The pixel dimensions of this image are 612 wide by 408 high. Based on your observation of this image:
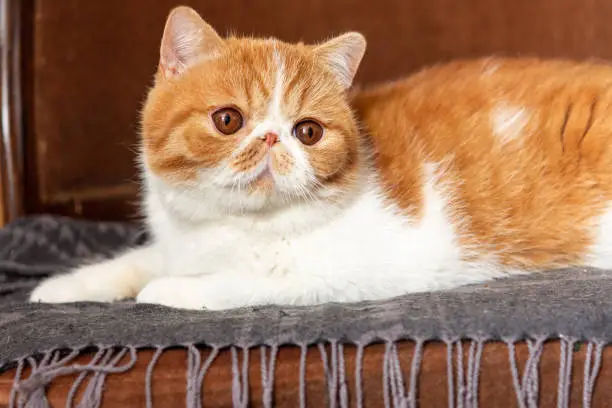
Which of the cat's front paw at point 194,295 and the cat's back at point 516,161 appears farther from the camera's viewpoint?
the cat's back at point 516,161

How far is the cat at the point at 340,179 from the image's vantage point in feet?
3.44

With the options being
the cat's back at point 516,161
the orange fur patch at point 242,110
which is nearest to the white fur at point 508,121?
the cat's back at point 516,161

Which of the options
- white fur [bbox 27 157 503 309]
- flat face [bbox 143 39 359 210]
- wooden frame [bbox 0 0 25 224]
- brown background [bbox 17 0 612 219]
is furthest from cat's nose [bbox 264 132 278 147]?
wooden frame [bbox 0 0 25 224]

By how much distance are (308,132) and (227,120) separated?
15 centimetres

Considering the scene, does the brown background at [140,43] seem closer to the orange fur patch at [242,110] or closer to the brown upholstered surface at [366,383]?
the orange fur patch at [242,110]

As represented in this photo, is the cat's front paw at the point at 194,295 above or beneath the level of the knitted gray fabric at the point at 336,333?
above

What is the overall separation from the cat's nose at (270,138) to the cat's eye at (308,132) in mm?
67

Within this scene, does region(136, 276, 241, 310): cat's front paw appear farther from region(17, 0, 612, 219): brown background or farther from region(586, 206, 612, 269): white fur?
region(17, 0, 612, 219): brown background

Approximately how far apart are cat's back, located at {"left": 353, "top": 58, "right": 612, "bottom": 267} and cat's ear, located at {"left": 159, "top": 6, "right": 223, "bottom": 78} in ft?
1.22

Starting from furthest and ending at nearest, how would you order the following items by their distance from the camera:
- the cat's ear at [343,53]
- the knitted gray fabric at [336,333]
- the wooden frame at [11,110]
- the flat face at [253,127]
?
the wooden frame at [11,110], the cat's ear at [343,53], the flat face at [253,127], the knitted gray fabric at [336,333]

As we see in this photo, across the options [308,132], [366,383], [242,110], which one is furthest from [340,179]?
[366,383]

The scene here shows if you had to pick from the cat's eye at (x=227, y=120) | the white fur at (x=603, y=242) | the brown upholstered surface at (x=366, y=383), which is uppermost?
the cat's eye at (x=227, y=120)

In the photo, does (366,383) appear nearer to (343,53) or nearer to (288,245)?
(288,245)

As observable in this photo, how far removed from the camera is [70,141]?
6.39ft
